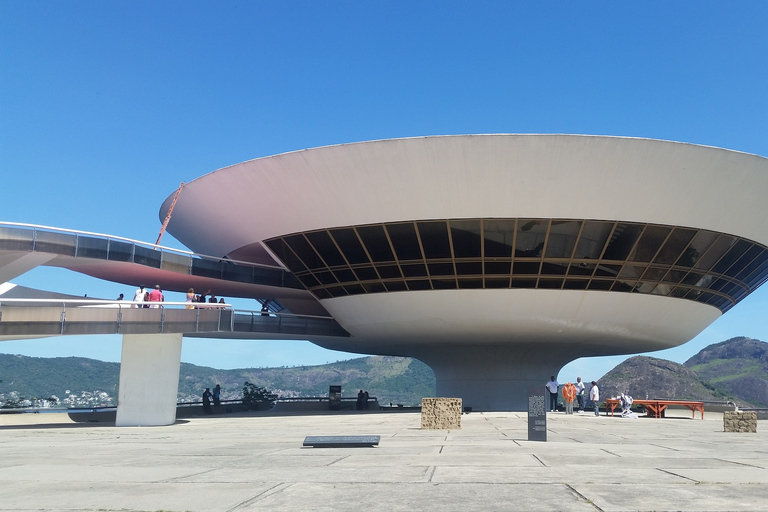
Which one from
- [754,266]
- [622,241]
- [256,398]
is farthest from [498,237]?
[256,398]

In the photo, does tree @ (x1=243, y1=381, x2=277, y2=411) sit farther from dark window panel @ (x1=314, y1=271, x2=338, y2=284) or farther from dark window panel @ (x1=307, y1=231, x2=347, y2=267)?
dark window panel @ (x1=307, y1=231, x2=347, y2=267)

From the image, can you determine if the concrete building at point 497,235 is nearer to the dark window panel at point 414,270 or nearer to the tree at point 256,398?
the dark window panel at point 414,270

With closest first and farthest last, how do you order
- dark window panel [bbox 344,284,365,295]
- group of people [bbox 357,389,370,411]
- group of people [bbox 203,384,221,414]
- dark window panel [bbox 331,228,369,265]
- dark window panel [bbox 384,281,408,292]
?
dark window panel [bbox 331,228,369,265] < dark window panel [bbox 384,281,408,292] < dark window panel [bbox 344,284,365,295] < group of people [bbox 203,384,221,414] < group of people [bbox 357,389,370,411]

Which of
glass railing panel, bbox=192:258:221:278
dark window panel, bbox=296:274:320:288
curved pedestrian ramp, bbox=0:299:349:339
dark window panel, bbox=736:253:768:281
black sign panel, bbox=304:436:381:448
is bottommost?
black sign panel, bbox=304:436:381:448

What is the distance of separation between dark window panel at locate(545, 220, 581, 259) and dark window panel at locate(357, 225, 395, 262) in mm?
6699

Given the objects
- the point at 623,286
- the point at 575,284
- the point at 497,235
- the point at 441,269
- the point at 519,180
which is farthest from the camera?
the point at 623,286

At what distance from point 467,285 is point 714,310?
14595 mm

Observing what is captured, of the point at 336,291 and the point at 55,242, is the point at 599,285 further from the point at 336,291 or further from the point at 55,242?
the point at 55,242

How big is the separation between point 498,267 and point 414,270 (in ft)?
12.0

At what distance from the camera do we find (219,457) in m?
11.0

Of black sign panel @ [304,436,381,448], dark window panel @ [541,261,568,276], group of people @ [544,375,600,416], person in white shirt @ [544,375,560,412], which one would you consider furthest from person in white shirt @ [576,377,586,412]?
black sign panel @ [304,436,381,448]

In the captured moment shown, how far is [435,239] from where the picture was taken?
28.3 metres

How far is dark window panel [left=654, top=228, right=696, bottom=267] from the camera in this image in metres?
28.1

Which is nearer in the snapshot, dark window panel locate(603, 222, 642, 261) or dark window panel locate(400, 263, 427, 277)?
dark window panel locate(603, 222, 642, 261)
